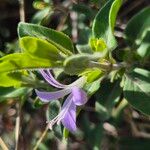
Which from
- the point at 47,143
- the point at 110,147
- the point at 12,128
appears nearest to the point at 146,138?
the point at 110,147

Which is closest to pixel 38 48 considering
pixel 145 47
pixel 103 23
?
pixel 103 23

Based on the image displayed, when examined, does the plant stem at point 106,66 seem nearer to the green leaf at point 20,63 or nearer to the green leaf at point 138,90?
the green leaf at point 138,90

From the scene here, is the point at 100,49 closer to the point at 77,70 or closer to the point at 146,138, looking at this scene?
the point at 77,70

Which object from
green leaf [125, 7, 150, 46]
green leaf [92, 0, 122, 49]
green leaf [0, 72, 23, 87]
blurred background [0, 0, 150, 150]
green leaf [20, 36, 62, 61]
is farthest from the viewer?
blurred background [0, 0, 150, 150]

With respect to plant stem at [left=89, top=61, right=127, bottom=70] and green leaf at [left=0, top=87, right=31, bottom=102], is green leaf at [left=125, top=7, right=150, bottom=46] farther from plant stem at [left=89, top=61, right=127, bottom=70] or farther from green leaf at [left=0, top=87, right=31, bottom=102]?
green leaf at [left=0, top=87, right=31, bottom=102]

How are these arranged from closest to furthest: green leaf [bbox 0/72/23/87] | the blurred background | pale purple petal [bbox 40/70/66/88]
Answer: green leaf [bbox 0/72/23/87]
pale purple petal [bbox 40/70/66/88]
the blurred background

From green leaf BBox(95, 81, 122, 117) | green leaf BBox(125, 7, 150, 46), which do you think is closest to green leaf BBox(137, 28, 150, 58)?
green leaf BBox(125, 7, 150, 46)
